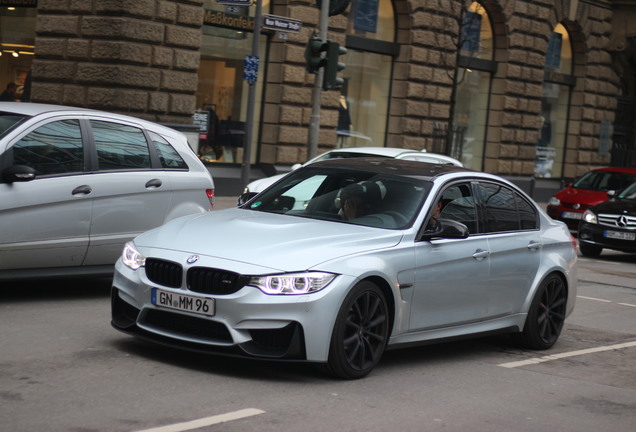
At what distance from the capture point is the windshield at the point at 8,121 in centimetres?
895

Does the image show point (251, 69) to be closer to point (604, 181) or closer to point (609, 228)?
point (609, 228)

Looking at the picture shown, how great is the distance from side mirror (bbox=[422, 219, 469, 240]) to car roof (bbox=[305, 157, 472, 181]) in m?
0.47

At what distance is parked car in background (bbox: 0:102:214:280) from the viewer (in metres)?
8.78

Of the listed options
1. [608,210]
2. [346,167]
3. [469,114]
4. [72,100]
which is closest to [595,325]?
[346,167]

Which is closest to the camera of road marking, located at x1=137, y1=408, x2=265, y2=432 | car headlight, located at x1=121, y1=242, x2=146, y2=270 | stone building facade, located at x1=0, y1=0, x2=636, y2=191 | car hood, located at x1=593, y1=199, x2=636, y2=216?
road marking, located at x1=137, y1=408, x2=265, y2=432

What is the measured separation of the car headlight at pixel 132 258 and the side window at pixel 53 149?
190 cm

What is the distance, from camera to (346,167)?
8234 millimetres

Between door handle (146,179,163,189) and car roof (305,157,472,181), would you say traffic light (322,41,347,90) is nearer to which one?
door handle (146,179,163,189)

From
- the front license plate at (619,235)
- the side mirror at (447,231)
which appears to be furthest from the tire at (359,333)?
the front license plate at (619,235)

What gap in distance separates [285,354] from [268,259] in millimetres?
571

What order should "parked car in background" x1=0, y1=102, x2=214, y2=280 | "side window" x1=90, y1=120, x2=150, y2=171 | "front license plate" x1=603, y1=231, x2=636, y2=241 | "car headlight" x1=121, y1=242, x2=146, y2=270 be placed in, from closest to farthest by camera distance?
"car headlight" x1=121, y1=242, x2=146, y2=270, "parked car in background" x1=0, y1=102, x2=214, y2=280, "side window" x1=90, y1=120, x2=150, y2=171, "front license plate" x1=603, y1=231, x2=636, y2=241

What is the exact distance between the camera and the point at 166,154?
1014cm

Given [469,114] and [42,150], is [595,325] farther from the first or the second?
[469,114]

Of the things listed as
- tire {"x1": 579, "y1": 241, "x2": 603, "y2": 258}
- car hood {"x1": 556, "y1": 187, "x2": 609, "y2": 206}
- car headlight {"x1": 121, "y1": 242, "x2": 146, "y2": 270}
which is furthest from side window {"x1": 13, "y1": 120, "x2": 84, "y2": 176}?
car hood {"x1": 556, "y1": 187, "x2": 609, "y2": 206}
